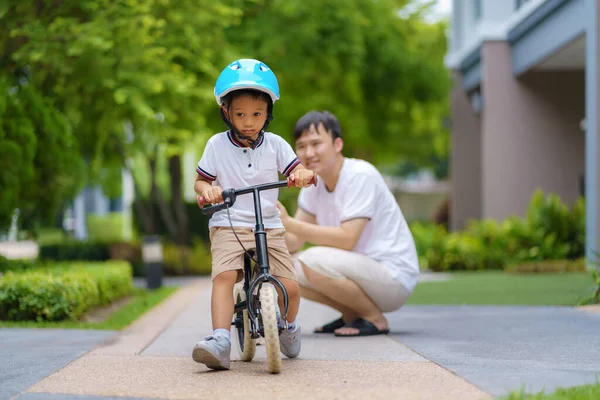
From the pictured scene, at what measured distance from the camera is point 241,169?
210 inches

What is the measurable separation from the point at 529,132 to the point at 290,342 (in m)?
14.0

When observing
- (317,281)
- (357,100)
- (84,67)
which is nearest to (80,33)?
(84,67)

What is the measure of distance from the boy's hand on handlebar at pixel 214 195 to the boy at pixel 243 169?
0.13 meters

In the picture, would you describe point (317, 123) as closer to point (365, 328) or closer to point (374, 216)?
point (374, 216)

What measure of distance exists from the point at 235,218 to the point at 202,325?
2.98 metres

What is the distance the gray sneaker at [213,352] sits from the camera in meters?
4.89

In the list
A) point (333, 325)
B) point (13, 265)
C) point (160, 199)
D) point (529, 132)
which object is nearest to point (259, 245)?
point (333, 325)

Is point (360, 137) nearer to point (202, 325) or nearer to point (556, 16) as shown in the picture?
point (556, 16)

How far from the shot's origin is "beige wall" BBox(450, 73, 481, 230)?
22922mm

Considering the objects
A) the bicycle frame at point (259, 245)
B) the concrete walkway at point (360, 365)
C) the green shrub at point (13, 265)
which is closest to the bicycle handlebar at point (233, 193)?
the bicycle frame at point (259, 245)

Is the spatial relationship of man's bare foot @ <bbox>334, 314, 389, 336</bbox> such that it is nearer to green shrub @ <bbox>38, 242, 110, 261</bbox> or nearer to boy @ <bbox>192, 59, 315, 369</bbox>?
boy @ <bbox>192, 59, 315, 369</bbox>

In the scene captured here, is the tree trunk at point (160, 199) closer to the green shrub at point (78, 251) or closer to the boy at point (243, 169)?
the green shrub at point (78, 251)

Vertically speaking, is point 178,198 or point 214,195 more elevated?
point 178,198

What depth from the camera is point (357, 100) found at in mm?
20234
